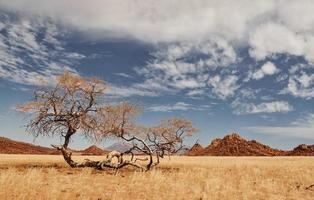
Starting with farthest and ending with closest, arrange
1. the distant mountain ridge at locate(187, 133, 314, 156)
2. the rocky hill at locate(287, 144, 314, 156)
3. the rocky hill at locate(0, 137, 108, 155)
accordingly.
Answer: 1. the rocky hill at locate(0, 137, 108, 155)
2. the distant mountain ridge at locate(187, 133, 314, 156)
3. the rocky hill at locate(287, 144, 314, 156)

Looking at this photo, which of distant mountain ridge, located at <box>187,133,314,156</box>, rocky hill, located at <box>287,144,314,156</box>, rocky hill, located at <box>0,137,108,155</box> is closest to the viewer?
rocky hill, located at <box>287,144,314,156</box>

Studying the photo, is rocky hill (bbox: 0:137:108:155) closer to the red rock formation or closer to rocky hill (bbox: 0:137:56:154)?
rocky hill (bbox: 0:137:56:154)

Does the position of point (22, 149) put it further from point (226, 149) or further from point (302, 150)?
point (302, 150)

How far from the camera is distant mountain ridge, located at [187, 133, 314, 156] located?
5098 inches

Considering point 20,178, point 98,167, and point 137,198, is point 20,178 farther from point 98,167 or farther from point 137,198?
point 98,167

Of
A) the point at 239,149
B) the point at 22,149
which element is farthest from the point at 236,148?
the point at 22,149

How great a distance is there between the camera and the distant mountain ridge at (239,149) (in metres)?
130

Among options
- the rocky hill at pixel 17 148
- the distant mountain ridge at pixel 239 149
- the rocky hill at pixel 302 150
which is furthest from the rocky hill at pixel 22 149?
the rocky hill at pixel 302 150

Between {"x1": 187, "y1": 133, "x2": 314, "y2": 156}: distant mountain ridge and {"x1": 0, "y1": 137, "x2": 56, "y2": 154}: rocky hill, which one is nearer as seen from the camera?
{"x1": 187, "y1": 133, "x2": 314, "y2": 156}: distant mountain ridge

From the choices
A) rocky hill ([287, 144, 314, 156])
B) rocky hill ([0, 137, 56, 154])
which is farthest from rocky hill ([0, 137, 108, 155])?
rocky hill ([287, 144, 314, 156])

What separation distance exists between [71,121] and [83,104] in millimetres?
1588

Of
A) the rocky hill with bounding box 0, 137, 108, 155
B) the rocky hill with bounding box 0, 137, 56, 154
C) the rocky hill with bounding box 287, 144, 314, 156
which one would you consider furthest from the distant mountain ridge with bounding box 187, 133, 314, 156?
the rocky hill with bounding box 0, 137, 56, 154

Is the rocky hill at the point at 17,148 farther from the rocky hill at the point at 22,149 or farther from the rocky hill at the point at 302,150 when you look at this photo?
the rocky hill at the point at 302,150

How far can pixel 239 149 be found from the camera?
134750 millimetres
